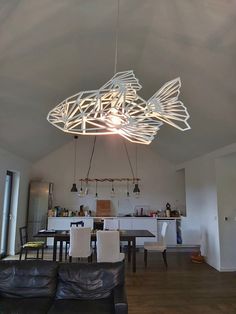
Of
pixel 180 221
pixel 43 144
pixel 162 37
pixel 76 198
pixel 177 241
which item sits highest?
pixel 162 37

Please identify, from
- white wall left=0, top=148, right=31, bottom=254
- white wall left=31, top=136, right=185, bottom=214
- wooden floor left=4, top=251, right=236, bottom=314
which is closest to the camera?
wooden floor left=4, top=251, right=236, bottom=314

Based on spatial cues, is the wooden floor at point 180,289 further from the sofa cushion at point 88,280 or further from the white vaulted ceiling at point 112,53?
the white vaulted ceiling at point 112,53

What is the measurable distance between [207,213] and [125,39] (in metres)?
4.52

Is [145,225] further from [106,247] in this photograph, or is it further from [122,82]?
[122,82]

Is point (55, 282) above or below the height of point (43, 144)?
below

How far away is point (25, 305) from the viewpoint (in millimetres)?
2818

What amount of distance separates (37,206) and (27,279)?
4.91 metres

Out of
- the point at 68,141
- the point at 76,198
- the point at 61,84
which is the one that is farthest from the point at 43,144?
the point at 61,84

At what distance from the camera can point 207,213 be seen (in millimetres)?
6234

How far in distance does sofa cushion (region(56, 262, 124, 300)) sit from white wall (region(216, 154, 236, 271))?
3.18 m

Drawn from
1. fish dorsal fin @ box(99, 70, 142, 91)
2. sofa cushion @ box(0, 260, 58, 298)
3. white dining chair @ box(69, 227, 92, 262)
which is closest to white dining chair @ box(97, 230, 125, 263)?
white dining chair @ box(69, 227, 92, 262)

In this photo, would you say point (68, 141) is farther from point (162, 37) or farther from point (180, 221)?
point (162, 37)

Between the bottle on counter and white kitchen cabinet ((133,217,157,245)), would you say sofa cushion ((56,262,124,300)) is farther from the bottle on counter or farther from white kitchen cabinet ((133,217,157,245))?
the bottle on counter

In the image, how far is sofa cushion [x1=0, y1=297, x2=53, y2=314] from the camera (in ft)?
8.81
